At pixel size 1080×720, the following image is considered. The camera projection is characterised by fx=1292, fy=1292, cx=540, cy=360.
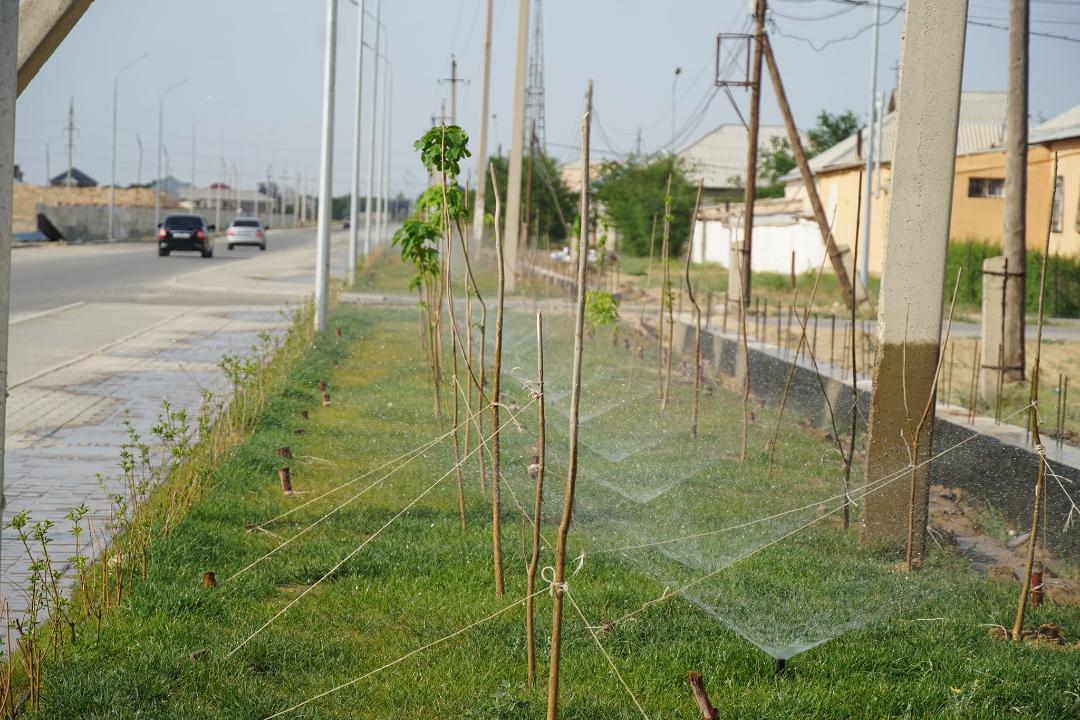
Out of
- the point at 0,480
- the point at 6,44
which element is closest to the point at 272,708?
the point at 0,480

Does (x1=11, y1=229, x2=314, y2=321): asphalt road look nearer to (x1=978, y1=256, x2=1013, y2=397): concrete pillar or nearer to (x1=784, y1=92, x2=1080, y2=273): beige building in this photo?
(x1=784, y1=92, x2=1080, y2=273): beige building

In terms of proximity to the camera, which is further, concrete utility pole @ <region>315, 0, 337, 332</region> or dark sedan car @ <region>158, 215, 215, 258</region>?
dark sedan car @ <region>158, 215, 215, 258</region>

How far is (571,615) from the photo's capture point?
16.3ft

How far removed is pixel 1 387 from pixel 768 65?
19.2 meters

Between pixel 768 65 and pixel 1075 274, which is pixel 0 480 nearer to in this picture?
pixel 768 65

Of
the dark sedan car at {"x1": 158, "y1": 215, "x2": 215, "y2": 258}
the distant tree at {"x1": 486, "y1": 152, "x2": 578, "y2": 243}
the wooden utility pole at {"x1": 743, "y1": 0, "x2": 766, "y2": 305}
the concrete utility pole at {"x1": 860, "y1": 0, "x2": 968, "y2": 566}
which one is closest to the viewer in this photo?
the concrete utility pole at {"x1": 860, "y1": 0, "x2": 968, "y2": 566}

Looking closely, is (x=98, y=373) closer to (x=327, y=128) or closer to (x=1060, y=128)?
(x=327, y=128)

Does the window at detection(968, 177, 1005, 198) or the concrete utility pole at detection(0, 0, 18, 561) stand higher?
the window at detection(968, 177, 1005, 198)

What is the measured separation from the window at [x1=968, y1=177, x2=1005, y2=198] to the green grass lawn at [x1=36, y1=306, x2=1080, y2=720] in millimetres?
26331

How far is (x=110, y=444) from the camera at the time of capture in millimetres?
8836

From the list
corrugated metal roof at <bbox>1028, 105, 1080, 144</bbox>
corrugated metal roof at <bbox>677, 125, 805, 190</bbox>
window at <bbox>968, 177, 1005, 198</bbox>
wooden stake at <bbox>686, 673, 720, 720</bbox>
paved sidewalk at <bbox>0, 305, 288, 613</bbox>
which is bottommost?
paved sidewalk at <bbox>0, 305, 288, 613</bbox>

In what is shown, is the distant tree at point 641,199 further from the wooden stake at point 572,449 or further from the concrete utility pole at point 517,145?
the wooden stake at point 572,449

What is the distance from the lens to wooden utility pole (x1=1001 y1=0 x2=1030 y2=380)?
1362 centimetres

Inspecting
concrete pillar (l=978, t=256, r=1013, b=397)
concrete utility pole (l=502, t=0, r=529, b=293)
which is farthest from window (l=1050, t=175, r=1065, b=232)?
concrete pillar (l=978, t=256, r=1013, b=397)
